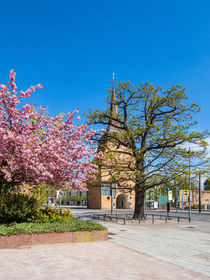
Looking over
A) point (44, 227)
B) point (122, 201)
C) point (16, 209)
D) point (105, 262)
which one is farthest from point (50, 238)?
point (122, 201)

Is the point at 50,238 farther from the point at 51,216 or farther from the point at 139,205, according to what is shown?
the point at 139,205

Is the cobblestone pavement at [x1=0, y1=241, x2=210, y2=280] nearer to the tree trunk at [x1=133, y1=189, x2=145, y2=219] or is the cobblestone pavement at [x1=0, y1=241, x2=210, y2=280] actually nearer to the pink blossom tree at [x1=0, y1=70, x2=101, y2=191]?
the pink blossom tree at [x1=0, y1=70, x2=101, y2=191]

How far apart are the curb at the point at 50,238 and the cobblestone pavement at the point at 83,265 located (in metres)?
0.37

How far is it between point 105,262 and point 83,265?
2.38 ft

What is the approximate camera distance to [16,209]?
37.4 feet

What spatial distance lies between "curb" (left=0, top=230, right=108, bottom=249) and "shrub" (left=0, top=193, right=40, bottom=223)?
1450 millimetres

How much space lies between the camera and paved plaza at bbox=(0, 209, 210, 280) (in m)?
6.66

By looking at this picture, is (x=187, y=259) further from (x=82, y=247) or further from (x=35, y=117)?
(x=35, y=117)

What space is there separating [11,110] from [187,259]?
28.2 ft

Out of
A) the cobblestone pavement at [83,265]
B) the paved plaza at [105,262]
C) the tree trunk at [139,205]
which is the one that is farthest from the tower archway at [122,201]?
the cobblestone pavement at [83,265]

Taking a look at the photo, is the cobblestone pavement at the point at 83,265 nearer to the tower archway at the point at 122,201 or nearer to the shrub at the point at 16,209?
the shrub at the point at 16,209

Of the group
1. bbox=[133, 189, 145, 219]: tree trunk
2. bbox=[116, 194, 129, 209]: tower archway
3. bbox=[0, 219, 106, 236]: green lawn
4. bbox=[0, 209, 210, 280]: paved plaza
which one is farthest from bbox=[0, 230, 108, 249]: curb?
bbox=[116, 194, 129, 209]: tower archway

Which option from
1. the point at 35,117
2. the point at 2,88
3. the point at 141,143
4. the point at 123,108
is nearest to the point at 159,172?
the point at 141,143

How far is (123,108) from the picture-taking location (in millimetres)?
22297
